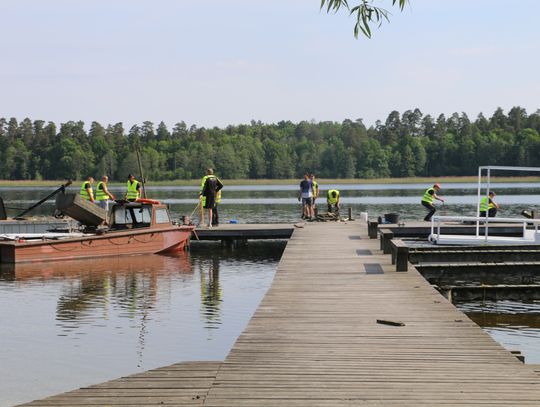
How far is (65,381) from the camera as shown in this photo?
11.5 metres

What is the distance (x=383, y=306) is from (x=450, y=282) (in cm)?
839

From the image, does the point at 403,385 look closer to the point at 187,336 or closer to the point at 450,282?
the point at 187,336

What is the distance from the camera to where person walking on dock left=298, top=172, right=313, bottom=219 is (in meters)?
31.8

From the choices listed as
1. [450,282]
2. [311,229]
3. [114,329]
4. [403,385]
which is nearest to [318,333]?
[403,385]

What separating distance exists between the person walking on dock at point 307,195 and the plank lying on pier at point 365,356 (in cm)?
1728

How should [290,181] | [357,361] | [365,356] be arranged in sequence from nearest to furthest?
[357,361]
[365,356]
[290,181]

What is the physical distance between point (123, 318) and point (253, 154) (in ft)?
561

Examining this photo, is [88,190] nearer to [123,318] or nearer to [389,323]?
[123,318]

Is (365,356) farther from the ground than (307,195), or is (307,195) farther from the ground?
(307,195)

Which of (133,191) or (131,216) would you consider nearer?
(131,216)

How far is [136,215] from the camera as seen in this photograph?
26500 millimetres

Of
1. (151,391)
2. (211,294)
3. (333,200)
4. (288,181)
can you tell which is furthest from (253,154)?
(151,391)

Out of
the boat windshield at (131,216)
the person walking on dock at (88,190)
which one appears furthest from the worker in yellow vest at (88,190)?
the boat windshield at (131,216)

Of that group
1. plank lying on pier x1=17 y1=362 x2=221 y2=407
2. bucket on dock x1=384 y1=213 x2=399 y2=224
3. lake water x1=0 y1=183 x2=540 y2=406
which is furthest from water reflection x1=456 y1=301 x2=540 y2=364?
bucket on dock x1=384 y1=213 x2=399 y2=224
